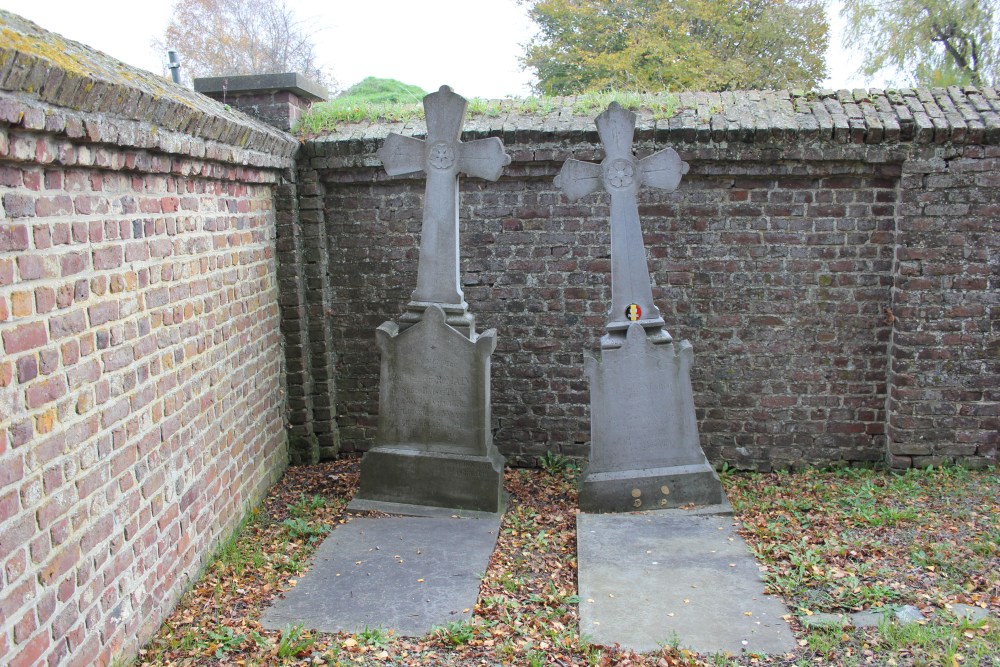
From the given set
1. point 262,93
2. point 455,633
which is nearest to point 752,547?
point 455,633

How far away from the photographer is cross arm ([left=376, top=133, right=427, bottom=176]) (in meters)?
5.58

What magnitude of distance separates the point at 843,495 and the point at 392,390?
10.9 feet

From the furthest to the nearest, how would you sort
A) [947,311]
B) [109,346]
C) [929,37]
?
[929,37], [947,311], [109,346]

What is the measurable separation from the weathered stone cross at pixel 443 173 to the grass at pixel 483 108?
93cm

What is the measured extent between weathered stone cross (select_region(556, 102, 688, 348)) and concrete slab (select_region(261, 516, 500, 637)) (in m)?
1.65

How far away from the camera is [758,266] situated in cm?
618

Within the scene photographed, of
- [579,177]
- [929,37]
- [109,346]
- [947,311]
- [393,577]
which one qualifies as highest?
[929,37]

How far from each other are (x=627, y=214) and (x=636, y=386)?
117 centimetres

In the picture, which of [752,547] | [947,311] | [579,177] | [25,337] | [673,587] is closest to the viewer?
[25,337]

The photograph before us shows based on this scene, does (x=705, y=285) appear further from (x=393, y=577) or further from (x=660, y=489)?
(x=393, y=577)

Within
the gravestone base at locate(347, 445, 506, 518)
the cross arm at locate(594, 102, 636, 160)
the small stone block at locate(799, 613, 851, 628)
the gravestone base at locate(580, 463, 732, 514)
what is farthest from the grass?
the small stone block at locate(799, 613, 851, 628)

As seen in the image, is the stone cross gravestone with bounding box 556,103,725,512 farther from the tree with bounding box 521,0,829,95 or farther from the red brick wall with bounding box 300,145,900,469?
the tree with bounding box 521,0,829,95

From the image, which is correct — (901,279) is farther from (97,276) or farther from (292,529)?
(97,276)

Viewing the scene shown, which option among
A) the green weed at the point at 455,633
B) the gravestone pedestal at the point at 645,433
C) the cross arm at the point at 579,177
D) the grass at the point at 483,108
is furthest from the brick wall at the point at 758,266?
the green weed at the point at 455,633
